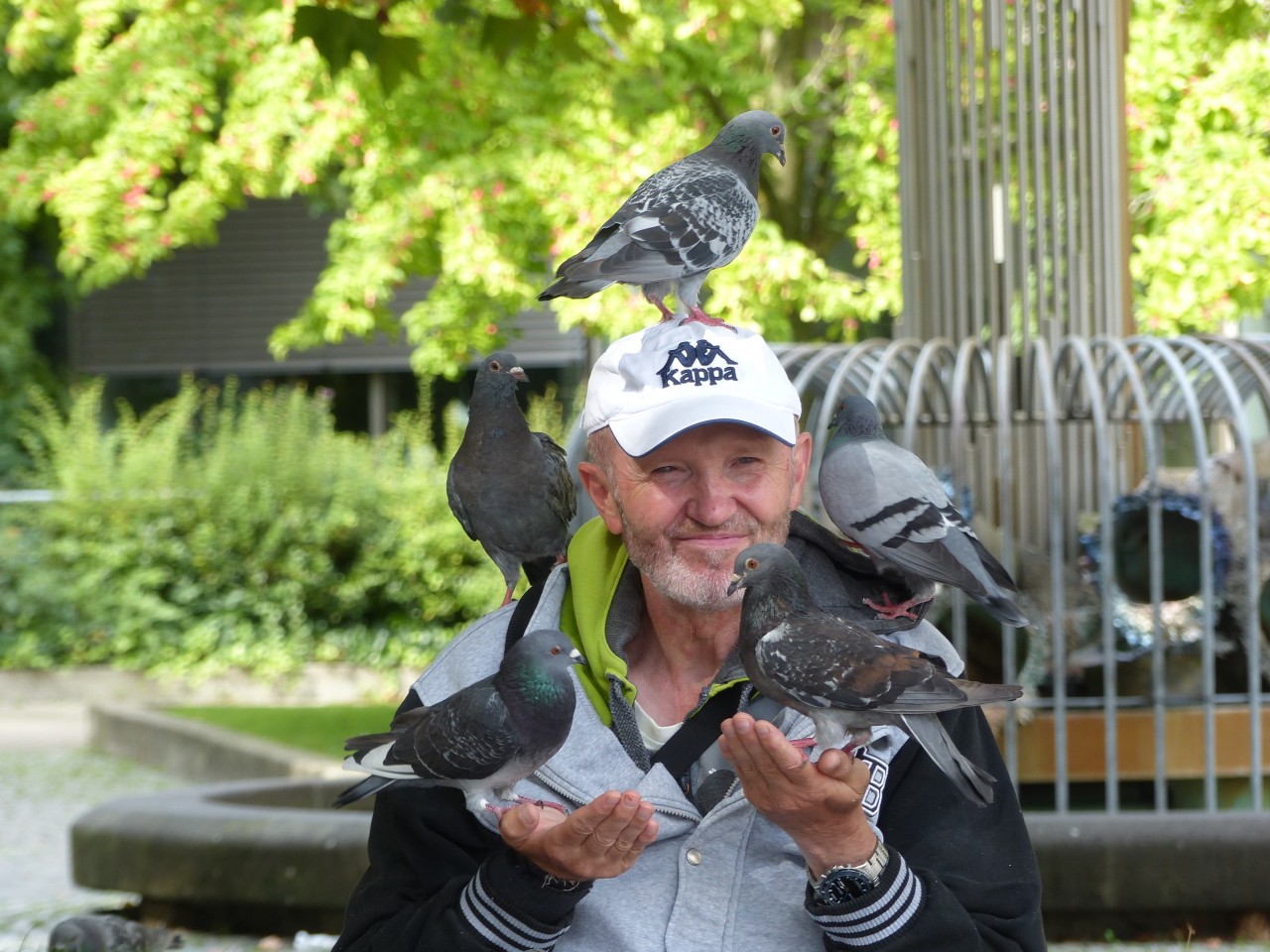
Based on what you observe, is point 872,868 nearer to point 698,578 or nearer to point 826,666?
point 826,666

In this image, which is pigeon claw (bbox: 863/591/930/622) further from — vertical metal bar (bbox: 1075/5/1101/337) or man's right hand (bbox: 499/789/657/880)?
vertical metal bar (bbox: 1075/5/1101/337)

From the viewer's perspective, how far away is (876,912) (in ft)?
8.00

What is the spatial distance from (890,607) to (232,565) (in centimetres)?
1113

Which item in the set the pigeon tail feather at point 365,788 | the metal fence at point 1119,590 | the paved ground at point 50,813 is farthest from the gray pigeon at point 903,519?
the paved ground at point 50,813

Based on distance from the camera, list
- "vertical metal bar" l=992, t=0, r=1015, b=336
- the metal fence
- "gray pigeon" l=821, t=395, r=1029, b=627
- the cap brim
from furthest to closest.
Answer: "vertical metal bar" l=992, t=0, r=1015, b=336, the metal fence, "gray pigeon" l=821, t=395, r=1029, b=627, the cap brim

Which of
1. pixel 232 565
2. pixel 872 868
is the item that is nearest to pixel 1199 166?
pixel 232 565

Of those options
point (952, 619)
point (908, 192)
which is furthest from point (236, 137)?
point (952, 619)

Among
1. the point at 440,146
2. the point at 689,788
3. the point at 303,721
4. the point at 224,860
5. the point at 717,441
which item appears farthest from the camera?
the point at 440,146

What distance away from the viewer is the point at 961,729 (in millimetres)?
2713

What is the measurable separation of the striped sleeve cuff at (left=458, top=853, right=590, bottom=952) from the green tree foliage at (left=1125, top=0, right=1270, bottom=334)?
10136 mm

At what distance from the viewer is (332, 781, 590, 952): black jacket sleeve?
8.23 feet

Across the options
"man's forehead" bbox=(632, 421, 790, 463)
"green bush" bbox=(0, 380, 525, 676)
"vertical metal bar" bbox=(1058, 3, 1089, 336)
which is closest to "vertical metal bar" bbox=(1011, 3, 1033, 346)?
"vertical metal bar" bbox=(1058, 3, 1089, 336)

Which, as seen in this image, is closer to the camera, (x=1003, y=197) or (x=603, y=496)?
(x=603, y=496)

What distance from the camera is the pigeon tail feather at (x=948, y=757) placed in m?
2.48
